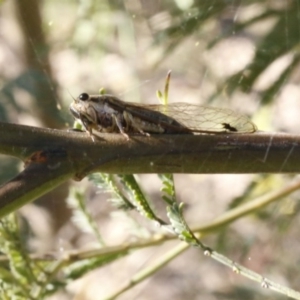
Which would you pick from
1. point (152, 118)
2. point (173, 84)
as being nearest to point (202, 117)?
point (152, 118)

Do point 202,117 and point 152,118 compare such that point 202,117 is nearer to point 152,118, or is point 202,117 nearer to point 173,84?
point 152,118

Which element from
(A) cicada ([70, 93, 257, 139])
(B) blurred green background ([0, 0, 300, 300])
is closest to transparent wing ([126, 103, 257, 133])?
(A) cicada ([70, 93, 257, 139])

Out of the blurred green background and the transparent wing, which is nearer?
the transparent wing

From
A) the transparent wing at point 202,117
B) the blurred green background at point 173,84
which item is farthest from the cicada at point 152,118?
the blurred green background at point 173,84

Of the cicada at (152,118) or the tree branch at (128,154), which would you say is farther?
the cicada at (152,118)

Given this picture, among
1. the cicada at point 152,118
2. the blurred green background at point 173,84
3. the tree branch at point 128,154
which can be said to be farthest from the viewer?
the blurred green background at point 173,84

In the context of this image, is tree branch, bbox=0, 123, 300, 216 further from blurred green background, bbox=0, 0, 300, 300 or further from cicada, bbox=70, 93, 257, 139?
blurred green background, bbox=0, 0, 300, 300

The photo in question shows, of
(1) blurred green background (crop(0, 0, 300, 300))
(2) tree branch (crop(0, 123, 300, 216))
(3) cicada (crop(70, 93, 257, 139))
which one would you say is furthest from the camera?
(1) blurred green background (crop(0, 0, 300, 300))

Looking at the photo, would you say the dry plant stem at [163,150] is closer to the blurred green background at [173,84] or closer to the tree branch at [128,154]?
the tree branch at [128,154]

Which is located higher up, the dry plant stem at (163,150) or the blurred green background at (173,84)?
the dry plant stem at (163,150)
